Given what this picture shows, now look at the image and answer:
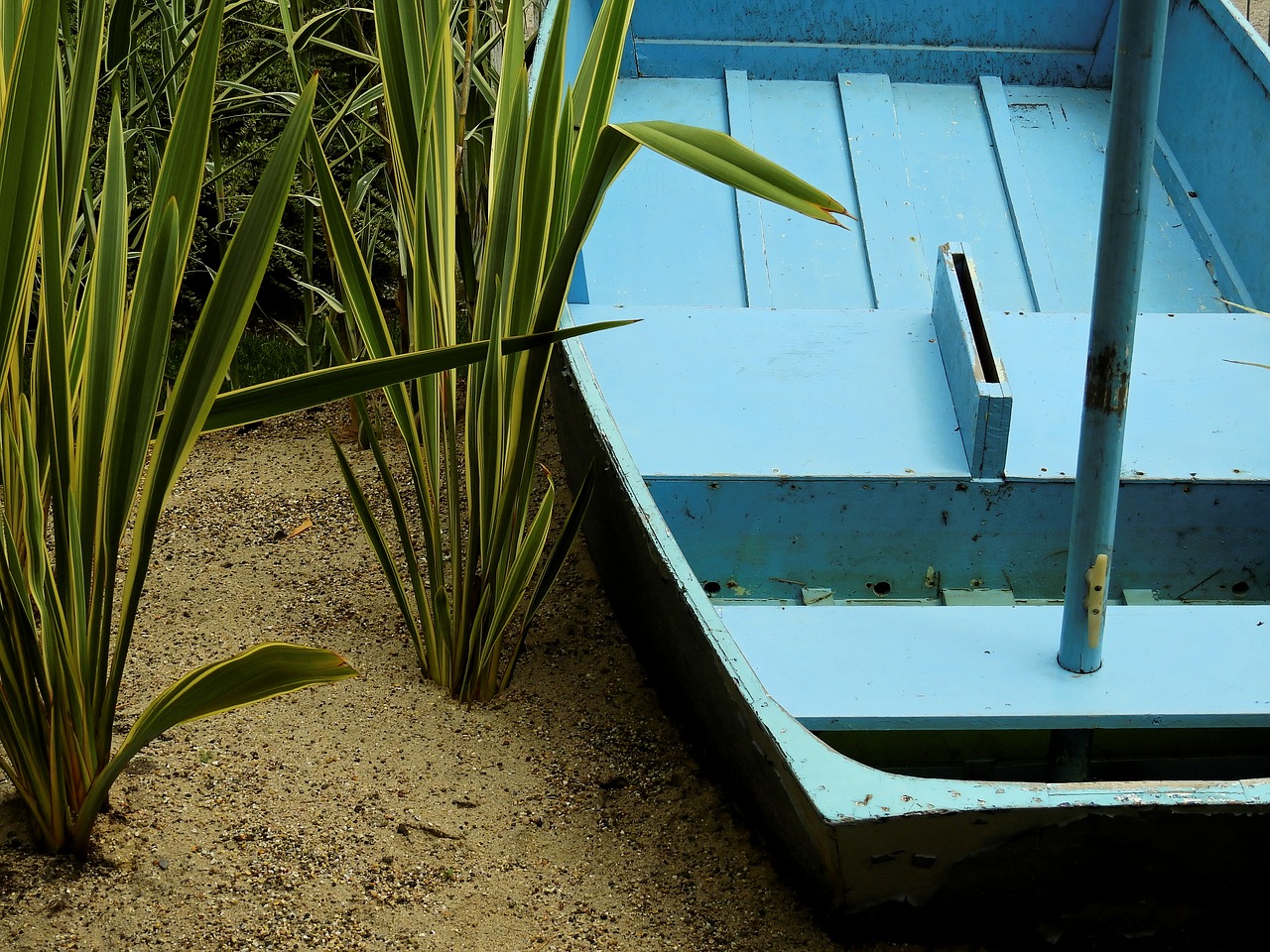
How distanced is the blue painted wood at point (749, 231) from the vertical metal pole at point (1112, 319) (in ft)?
3.98

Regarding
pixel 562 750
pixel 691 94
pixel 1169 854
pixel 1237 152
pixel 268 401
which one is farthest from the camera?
pixel 691 94

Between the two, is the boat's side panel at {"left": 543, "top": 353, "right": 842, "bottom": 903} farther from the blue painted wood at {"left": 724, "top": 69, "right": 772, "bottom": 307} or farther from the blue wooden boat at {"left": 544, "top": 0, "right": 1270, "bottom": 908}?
the blue painted wood at {"left": 724, "top": 69, "right": 772, "bottom": 307}

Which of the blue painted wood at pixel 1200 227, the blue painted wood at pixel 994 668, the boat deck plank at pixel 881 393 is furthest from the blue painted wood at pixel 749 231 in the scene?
the blue painted wood at pixel 994 668

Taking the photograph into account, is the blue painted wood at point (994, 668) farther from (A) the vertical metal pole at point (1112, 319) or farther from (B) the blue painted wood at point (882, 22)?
(B) the blue painted wood at point (882, 22)

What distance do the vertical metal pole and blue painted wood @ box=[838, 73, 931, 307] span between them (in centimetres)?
123

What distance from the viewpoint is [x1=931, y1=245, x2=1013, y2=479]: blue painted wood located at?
1822mm

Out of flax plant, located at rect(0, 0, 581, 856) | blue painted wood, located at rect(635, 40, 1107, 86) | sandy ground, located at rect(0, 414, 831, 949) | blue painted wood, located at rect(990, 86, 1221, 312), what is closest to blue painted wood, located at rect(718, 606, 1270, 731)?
sandy ground, located at rect(0, 414, 831, 949)

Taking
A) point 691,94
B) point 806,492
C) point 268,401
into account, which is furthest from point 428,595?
point 691,94

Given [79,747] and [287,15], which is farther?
[287,15]

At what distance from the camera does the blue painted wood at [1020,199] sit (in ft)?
8.36

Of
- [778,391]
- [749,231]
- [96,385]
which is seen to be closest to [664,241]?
[749,231]

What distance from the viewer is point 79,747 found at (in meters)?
1.26

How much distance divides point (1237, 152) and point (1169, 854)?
192cm

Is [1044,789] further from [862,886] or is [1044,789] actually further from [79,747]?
[79,747]
